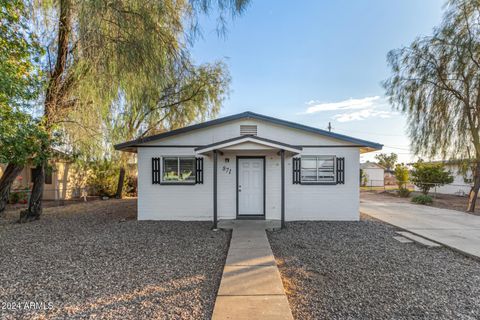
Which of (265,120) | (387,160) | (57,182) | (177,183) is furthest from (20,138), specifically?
(387,160)

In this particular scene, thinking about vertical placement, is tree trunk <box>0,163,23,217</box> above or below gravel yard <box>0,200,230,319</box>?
above

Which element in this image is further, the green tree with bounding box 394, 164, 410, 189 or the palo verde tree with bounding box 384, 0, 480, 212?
the green tree with bounding box 394, 164, 410, 189

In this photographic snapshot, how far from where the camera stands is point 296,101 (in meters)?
10.8

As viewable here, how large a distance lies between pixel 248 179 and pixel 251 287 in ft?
16.0

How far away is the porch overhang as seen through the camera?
683cm

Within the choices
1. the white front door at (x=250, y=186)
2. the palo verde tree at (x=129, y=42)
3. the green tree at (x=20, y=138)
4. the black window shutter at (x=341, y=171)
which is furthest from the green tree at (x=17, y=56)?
the black window shutter at (x=341, y=171)

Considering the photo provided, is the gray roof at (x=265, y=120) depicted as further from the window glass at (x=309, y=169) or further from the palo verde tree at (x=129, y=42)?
the palo verde tree at (x=129, y=42)

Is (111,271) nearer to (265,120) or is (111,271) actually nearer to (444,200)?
(265,120)

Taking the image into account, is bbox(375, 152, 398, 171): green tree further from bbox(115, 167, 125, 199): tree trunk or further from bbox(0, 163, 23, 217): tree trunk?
bbox(0, 163, 23, 217): tree trunk

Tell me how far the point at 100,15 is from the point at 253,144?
4.64 meters

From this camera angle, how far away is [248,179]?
8.14 m

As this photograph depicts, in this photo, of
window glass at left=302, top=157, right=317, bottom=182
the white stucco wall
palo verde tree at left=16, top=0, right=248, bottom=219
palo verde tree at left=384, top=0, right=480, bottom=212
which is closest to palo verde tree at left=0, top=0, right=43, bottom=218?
palo verde tree at left=16, top=0, right=248, bottom=219

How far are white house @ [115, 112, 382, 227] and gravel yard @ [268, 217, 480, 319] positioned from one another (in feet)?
6.53

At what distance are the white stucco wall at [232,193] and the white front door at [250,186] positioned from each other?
20 centimetres
